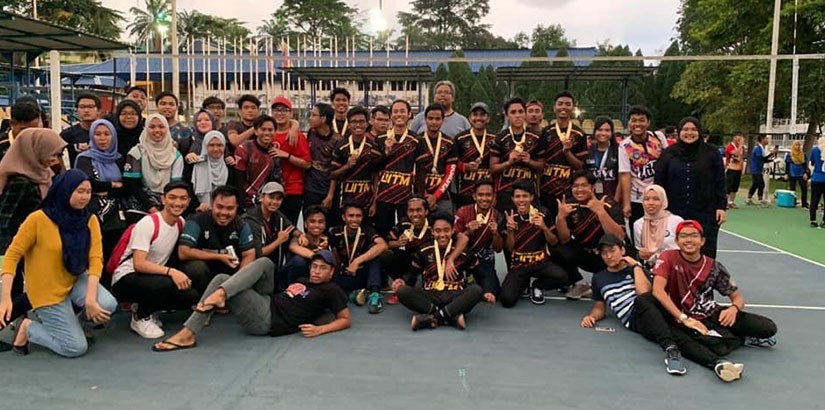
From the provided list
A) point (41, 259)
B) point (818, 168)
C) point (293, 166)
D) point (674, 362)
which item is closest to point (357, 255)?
point (293, 166)

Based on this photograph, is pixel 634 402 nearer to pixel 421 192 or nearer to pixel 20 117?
pixel 421 192

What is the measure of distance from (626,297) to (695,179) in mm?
1270

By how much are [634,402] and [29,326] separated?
12.2 feet

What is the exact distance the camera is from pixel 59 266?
12.9ft

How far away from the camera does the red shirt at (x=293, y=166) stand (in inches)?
220

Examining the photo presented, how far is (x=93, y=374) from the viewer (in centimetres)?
365

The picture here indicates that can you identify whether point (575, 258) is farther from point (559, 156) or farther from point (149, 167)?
point (149, 167)

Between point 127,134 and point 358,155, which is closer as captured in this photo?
point 127,134

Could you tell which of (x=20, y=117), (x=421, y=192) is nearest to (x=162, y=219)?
(x=20, y=117)

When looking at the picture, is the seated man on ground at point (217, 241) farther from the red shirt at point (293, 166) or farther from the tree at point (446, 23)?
the tree at point (446, 23)

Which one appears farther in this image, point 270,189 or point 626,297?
point 270,189

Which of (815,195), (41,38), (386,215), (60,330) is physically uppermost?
(41,38)

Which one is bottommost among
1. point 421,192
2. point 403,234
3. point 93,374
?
point 93,374

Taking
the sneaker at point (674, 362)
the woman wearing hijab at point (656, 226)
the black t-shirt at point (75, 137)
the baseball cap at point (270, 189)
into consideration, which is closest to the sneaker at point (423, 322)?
the baseball cap at point (270, 189)
